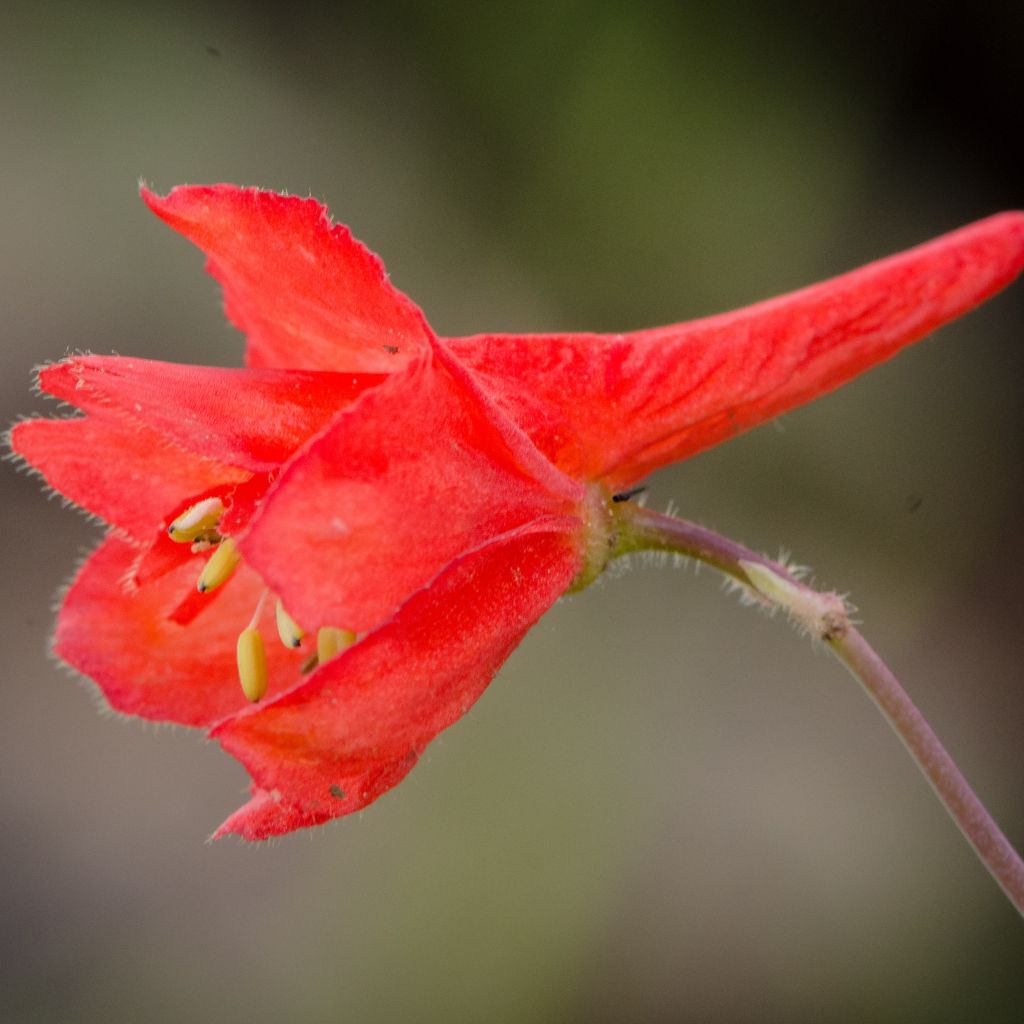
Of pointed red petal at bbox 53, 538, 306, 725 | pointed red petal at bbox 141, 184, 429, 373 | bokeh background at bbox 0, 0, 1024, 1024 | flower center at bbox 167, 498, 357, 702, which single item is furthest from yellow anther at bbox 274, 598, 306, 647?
bokeh background at bbox 0, 0, 1024, 1024

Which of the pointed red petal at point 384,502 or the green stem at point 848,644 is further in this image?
the green stem at point 848,644

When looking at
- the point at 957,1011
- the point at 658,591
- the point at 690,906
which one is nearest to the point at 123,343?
the point at 658,591

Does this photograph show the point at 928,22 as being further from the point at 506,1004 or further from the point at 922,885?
the point at 506,1004

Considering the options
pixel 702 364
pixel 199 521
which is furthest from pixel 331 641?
pixel 702 364

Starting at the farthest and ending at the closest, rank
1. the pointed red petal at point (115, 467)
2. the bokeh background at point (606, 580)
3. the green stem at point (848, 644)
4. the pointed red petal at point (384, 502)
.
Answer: the bokeh background at point (606, 580) → the pointed red petal at point (115, 467) → the green stem at point (848, 644) → the pointed red petal at point (384, 502)

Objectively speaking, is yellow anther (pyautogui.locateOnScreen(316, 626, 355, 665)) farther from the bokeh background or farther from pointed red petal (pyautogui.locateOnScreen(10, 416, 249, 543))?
the bokeh background

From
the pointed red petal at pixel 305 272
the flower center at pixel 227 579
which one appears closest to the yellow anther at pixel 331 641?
the flower center at pixel 227 579

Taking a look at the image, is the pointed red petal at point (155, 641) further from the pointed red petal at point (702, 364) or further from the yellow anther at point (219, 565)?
the pointed red petal at point (702, 364)
